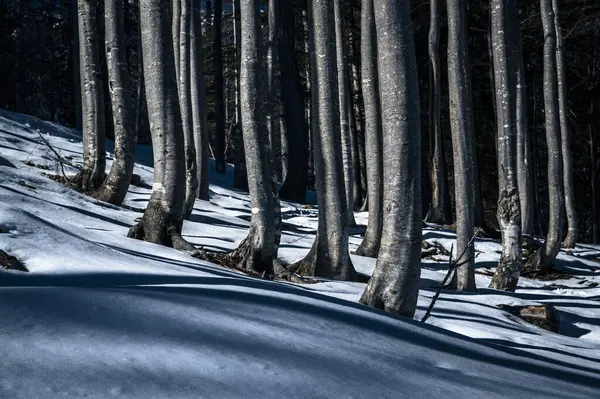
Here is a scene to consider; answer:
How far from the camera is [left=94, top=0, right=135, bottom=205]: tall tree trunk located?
1034cm

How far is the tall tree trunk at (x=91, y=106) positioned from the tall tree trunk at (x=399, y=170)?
7108 millimetres

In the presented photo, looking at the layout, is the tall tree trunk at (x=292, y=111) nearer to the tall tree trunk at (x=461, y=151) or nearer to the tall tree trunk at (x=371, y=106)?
the tall tree trunk at (x=371, y=106)

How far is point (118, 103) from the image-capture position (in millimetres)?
10789

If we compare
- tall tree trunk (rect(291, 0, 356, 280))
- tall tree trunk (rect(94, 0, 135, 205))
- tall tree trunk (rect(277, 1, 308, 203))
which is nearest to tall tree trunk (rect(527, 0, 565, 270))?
tall tree trunk (rect(291, 0, 356, 280))

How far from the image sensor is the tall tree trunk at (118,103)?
33.9 feet

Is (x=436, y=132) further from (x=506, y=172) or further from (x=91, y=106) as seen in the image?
(x=91, y=106)

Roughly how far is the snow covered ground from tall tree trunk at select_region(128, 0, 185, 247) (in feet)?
2.39

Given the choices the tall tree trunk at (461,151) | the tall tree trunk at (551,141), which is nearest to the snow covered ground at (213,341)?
the tall tree trunk at (461,151)

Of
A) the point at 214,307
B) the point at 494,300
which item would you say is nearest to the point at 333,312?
the point at 214,307

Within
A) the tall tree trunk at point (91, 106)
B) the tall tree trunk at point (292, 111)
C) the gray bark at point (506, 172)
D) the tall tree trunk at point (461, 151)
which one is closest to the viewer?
the tall tree trunk at point (461, 151)

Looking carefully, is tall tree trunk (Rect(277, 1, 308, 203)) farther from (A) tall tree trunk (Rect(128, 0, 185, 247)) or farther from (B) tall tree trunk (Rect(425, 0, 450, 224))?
(A) tall tree trunk (Rect(128, 0, 185, 247))

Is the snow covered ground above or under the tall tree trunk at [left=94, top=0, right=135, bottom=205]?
under

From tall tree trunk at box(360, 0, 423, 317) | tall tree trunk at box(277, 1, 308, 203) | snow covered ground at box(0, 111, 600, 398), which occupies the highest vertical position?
tall tree trunk at box(277, 1, 308, 203)

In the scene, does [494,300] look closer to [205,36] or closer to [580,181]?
[580,181]
